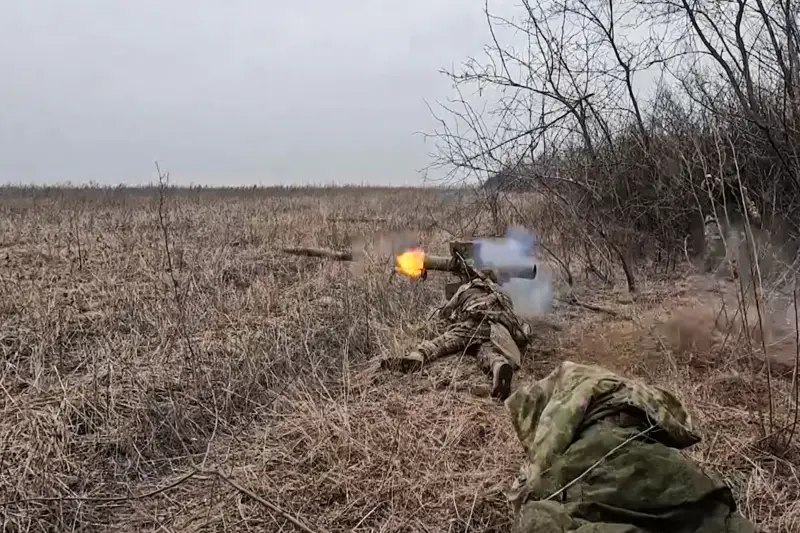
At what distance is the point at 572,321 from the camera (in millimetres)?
5648

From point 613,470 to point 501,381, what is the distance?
5.61 feet

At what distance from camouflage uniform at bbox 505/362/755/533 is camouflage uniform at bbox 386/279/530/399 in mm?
1492

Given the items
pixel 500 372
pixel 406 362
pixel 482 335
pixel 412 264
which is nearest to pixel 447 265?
pixel 412 264

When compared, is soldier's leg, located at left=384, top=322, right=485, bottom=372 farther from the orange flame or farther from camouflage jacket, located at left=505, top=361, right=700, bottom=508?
camouflage jacket, located at left=505, top=361, right=700, bottom=508

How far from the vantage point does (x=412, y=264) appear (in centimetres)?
627

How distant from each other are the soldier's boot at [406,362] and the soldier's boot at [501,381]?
2.05 ft

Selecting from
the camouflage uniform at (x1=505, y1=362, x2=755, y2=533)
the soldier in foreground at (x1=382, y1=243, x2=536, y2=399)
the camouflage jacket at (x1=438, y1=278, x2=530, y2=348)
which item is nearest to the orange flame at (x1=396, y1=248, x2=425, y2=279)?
the soldier in foreground at (x1=382, y1=243, x2=536, y2=399)

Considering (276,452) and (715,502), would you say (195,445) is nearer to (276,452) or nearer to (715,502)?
(276,452)

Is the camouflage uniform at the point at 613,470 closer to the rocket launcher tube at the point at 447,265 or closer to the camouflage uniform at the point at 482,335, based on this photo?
the camouflage uniform at the point at 482,335

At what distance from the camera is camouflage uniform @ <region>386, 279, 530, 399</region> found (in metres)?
4.07

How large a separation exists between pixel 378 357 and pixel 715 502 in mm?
2814

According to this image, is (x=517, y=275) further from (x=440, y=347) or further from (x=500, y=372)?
(x=500, y=372)

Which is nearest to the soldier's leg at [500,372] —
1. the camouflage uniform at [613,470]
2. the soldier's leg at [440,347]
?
the soldier's leg at [440,347]

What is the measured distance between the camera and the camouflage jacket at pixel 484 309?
183 inches
